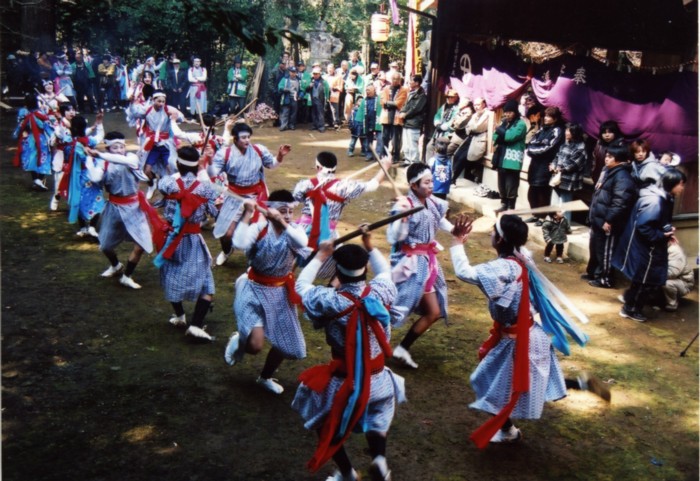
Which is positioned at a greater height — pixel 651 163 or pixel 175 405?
pixel 651 163

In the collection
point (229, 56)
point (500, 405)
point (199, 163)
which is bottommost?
point (500, 405)

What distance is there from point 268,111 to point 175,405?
16.3 meters

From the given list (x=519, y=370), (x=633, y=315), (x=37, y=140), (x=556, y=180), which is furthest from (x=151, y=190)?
(x=519, y=370)

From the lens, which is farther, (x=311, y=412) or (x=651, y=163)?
(x=651, y=163)

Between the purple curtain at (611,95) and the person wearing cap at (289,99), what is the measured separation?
9017 mm

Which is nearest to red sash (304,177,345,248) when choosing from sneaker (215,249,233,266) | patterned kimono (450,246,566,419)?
sneaker (215,249,233,266)

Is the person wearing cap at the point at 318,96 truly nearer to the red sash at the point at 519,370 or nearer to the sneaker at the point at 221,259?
the sneaker at the point at 221,259

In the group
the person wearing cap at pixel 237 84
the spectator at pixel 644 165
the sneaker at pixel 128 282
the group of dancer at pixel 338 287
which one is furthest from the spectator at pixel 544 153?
the person wearing cap at pixel 237 84

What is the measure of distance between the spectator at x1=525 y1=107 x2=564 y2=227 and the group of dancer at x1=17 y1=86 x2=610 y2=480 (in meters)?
3.58

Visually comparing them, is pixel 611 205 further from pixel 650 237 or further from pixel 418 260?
pixel 418 260

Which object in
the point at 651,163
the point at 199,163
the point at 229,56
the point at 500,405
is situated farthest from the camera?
the point at 229,56

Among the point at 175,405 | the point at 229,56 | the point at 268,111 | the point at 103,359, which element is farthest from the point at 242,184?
the point at 229,56

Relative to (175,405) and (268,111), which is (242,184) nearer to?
(175,405)

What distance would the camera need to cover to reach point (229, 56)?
24.9 metres
